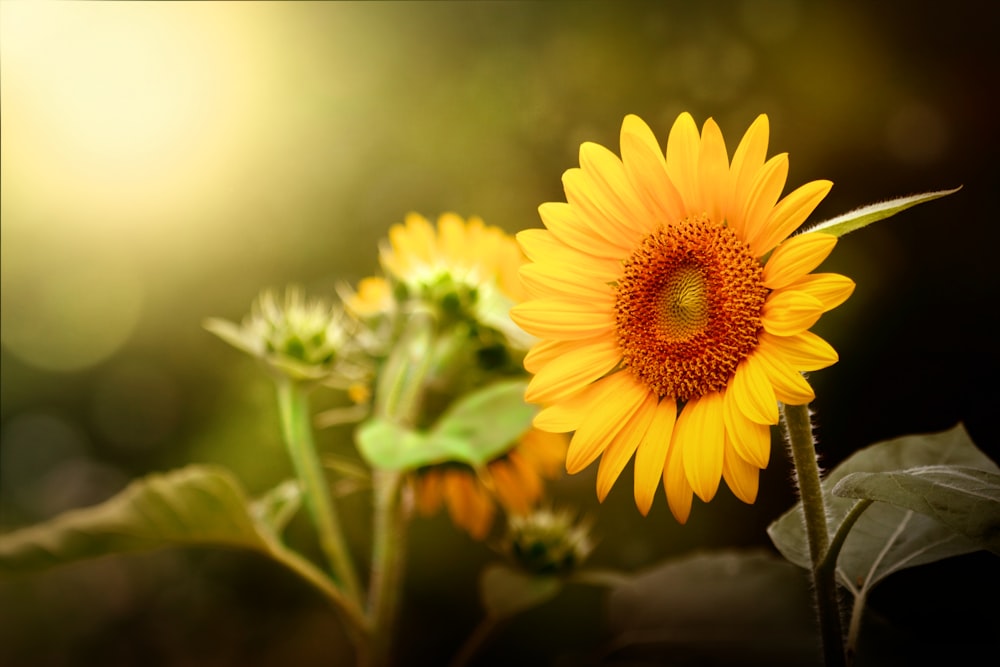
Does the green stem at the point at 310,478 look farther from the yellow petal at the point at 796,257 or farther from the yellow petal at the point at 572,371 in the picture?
the yellow petal at the point at 796,257

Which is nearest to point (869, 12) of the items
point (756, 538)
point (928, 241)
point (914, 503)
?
point (928, 241)

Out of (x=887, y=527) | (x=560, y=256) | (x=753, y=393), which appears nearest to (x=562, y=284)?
(x=560, y=256)

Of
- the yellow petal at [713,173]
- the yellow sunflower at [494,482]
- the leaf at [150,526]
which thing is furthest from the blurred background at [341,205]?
the yellow petal at [713,173]

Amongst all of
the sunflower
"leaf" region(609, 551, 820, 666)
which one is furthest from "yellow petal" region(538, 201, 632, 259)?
"leaf" region(609, 551, 820, 666)

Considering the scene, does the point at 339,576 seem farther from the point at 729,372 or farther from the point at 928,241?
the point at 928,241

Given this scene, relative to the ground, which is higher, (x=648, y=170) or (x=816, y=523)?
(x=648, y=170)

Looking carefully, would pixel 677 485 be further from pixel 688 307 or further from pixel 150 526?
pixel 150 526
